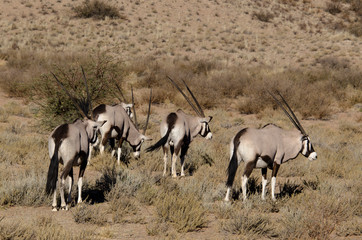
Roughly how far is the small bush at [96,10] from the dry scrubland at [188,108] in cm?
52

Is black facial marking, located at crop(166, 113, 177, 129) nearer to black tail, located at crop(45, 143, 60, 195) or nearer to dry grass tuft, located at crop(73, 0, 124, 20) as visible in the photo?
black tail, located at crop(45, 143, 60, 195)

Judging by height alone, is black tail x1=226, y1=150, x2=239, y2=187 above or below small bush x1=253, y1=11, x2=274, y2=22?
below

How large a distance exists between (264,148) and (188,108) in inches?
487

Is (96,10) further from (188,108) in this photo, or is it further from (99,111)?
(99,111)

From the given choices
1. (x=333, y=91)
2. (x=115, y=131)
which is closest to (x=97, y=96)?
(x=115, y=131)

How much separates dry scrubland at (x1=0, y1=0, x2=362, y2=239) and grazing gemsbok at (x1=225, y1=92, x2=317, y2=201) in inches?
28.8

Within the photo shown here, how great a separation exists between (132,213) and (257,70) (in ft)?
72.6

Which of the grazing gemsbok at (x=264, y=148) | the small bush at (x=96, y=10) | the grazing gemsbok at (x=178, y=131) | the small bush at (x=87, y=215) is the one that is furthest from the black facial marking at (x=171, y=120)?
the small bush at (x=96, y=10)

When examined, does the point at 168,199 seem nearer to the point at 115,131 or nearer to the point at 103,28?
the point at 115,131

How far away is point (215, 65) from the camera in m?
28.9

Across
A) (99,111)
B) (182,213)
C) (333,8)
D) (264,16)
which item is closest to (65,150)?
(182,213)

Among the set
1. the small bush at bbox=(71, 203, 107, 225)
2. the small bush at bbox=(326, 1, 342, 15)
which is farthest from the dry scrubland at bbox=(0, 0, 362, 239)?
the small bush at bbox=(326, 1, 342, 15)

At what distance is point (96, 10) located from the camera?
140 ft

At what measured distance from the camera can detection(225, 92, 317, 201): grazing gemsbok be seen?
293 inches
